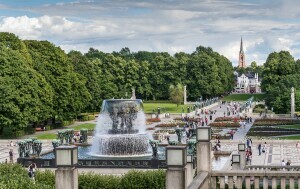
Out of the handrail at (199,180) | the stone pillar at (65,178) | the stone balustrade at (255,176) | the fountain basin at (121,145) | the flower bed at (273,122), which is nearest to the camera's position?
the stone pillar at (65,178)

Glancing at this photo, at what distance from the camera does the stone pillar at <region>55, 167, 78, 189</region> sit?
11.1 metres

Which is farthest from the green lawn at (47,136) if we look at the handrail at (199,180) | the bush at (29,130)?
the handrail at (199,180)

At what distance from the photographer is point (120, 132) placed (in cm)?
4116

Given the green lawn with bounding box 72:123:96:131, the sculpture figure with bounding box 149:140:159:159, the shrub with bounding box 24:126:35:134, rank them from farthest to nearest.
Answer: the green lawn with bounding box 72:123:96:131 < the shrub with bounding box 24:126:35:134 < the sculpture figure with bounding box 149:140:159:159

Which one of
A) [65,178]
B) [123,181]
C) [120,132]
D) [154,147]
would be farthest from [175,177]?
[120,132]

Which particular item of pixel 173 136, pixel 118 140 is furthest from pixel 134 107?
pixel 173 136

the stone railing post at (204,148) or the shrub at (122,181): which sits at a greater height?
the stone railing post at (204,148)

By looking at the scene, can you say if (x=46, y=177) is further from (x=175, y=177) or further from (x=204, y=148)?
(x=175, y=177)

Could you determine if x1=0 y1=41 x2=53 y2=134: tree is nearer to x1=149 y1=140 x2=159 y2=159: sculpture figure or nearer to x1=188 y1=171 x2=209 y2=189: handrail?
x1=149 y1=140 x2=159 y2=159: sculpture figure

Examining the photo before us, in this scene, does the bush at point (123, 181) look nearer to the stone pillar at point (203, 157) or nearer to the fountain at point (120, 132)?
the stone pillar at point (203, 157)

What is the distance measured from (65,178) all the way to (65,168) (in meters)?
0.20

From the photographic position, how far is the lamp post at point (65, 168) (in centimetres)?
1116

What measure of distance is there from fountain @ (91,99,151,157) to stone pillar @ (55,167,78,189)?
29.0 metres

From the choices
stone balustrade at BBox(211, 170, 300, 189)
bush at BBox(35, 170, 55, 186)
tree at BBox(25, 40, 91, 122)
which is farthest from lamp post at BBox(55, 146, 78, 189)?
tree at BBox(25, 40, 91, 122)
